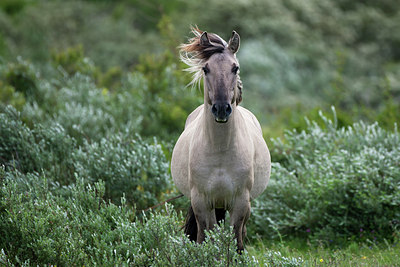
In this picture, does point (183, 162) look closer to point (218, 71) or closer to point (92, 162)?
point (218, 71)

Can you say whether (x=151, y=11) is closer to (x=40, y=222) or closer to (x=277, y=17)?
(x=277, y=17)

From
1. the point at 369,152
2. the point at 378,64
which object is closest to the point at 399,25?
the point at 378,64

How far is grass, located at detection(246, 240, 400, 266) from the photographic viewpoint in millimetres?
4105

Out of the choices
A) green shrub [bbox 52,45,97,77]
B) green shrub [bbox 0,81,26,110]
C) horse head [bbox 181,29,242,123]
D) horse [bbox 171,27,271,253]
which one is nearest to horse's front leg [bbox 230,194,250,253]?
horse [bbox 171,27,271,253]

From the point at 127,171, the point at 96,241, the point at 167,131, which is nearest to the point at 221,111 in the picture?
the point at 96,241

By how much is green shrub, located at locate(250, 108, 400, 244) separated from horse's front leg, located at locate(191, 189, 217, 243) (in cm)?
155

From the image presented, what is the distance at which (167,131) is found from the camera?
804 centimetres

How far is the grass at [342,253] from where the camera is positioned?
4105 millimetres

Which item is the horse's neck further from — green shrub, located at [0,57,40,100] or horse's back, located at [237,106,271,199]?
green shrub, located at [0,57,40,100]

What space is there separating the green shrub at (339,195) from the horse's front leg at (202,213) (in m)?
1.55

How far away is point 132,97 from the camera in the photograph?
8336 mm

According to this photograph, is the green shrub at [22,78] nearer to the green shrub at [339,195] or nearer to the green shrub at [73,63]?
the green shrub at [73,63]

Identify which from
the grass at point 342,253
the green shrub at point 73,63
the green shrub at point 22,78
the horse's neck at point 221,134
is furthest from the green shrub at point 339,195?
the green shrub at point 73,63

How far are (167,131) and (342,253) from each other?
13.8 feet
